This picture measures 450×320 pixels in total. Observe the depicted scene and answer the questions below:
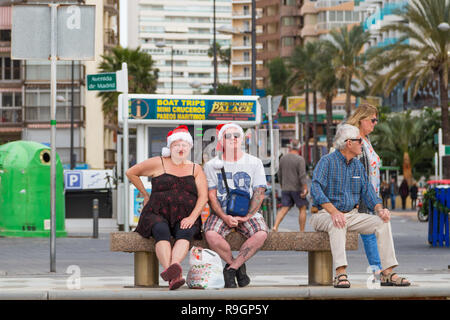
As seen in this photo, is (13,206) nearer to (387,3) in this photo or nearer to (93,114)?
(93,114)

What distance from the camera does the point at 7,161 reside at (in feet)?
74.3

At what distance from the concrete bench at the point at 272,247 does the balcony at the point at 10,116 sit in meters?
66.1

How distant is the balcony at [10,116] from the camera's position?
74.4 m

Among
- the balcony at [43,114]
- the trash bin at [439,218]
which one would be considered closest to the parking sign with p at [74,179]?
the trash bin at [439,218]

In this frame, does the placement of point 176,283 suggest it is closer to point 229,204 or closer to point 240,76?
point 229,204

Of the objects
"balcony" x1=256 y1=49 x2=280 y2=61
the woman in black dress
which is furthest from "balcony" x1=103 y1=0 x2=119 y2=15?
the woman in black dress

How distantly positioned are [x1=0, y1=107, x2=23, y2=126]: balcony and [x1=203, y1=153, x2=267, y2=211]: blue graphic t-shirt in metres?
66.3

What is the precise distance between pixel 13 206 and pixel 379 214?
14200mm

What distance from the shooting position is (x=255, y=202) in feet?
31.3

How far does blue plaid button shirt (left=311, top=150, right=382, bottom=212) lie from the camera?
9492 millimetres

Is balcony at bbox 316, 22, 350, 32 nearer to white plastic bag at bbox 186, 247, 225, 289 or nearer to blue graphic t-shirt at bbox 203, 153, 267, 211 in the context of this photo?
blue graphic t-shirt at bbox 203, 153, 267, 211

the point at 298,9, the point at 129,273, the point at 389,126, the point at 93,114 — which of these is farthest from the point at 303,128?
the point at 129,273

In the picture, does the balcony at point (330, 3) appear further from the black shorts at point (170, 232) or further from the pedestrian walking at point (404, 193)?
the black shorts at point (170, 232)

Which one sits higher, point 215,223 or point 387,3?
point 387,3
